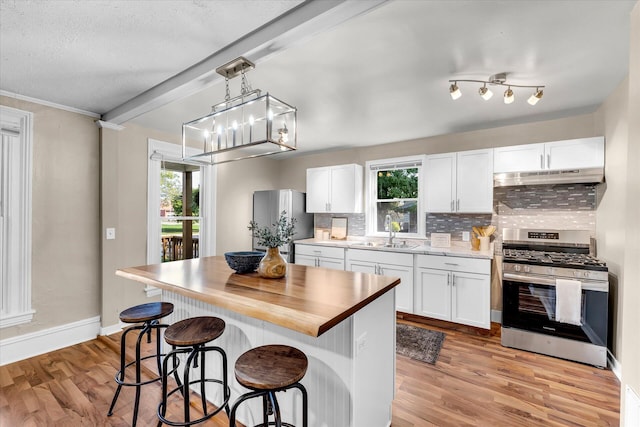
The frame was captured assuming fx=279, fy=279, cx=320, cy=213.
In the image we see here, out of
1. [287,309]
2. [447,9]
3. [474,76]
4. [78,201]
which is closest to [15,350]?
[78,201]

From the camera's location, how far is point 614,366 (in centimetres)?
242

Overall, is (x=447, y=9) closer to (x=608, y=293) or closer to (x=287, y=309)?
(x=287, y=309)

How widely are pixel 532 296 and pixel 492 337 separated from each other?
0.70 m

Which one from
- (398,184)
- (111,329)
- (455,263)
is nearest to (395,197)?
(398,184)

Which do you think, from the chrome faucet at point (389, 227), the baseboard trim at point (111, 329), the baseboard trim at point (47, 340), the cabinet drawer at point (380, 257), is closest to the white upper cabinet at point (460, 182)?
the chrome faucet at point (389, 227)

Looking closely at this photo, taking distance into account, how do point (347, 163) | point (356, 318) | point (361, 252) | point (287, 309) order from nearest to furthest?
point (287, 309) < point (356, 318) < point (361, 252) < point (347, 163)

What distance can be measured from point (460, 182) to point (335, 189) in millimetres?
1840

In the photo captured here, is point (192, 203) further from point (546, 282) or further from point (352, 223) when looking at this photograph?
point (546, 282)

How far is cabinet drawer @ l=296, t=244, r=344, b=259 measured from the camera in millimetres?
4107

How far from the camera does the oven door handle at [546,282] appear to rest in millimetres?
2475

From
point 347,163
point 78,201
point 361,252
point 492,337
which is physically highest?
point 347,163

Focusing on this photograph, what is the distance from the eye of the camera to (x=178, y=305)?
2.24 meters

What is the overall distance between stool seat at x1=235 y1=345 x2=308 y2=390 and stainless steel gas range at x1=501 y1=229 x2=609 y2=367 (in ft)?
8.55

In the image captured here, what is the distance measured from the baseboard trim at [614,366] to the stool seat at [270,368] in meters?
2.82
